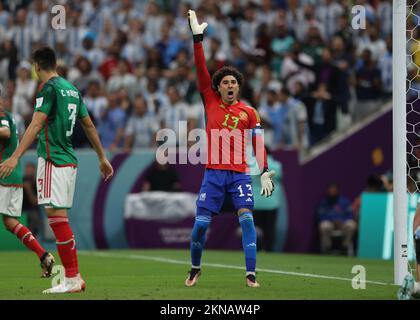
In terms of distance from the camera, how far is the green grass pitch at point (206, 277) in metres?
10.5

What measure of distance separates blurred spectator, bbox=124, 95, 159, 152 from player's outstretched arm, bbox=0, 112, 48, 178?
448 inches

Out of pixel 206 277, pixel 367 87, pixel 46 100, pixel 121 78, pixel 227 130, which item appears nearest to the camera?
pixel 46 100

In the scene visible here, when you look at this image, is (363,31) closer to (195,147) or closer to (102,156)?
(195,147)

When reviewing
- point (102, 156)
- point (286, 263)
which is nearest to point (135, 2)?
point (286, 263)

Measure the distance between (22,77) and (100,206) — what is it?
3664mm

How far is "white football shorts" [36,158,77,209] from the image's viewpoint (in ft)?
34.9

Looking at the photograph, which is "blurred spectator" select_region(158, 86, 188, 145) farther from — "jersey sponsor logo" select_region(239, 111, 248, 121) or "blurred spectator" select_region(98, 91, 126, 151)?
"jersey sponsor logo" select_region(239, 111, 248, 121)

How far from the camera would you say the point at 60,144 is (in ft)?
35.5

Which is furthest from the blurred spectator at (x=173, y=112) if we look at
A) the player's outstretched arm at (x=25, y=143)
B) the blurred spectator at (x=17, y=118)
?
the player's outstretched arm at (x=25, y=143)

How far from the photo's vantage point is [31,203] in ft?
69.4

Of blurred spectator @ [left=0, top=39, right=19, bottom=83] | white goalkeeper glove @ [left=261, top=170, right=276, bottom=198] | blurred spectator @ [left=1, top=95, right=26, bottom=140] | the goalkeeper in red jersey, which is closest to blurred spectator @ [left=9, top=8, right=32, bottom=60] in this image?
blurred spectator @ [left=0, top=39, right=19, bottom=83]

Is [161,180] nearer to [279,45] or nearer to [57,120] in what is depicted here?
[279,45]

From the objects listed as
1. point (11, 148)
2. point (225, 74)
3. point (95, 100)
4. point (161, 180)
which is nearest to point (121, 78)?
point (95, 100)

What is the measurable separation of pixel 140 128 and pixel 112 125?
0.62m
